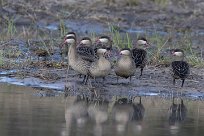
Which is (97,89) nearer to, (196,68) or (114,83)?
(114,83)

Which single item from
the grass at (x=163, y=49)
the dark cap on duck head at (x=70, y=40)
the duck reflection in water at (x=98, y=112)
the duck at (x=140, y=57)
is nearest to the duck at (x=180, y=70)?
the duck at (x=140, y=57)

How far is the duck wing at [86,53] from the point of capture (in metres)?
17.0

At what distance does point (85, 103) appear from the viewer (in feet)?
48.6

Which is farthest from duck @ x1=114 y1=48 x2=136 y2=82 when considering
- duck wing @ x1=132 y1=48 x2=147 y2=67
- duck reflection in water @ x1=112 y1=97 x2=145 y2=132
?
duck reflection in water @ x1=112 y1=97 x2=145 y2=132

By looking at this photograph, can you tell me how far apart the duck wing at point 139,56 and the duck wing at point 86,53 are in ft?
2.98

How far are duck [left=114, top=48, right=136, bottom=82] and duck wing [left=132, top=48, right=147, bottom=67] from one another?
0.51 metres

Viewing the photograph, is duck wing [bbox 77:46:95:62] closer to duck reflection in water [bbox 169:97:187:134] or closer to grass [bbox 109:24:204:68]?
grass [bbox 109:24:204:68]

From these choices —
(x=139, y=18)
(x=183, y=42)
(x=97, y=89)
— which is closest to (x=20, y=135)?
(x=97, y=89)

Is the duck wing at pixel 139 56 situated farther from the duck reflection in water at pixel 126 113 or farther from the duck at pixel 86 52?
the duck reflection in water at pixel 126 113

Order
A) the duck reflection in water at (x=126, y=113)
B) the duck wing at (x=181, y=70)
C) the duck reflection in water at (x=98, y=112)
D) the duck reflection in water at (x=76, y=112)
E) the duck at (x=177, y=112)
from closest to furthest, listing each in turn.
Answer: the duck reflection in water at (x=98, y=112)
the duck reflection in water at (x=76, y=112)
the duck reflection in water at (x=126, y=113)
the duck at (x=177, y=112)
the duck wing at (x=181, y=70)

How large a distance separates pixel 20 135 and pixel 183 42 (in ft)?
38.0

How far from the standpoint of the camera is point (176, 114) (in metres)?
14.2

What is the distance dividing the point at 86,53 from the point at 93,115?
3.77 m

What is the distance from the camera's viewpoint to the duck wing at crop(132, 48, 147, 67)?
17547 millimetres
